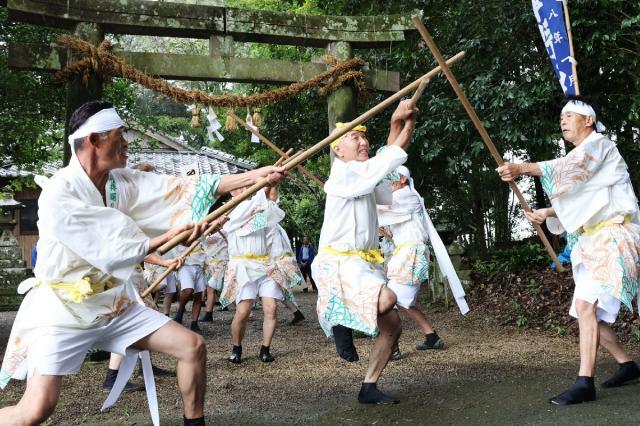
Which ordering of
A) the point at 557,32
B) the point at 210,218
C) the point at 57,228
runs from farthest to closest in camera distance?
the point at 557,32
the point at 210,218
the point at 57,228

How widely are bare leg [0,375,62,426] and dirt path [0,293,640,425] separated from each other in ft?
4.99

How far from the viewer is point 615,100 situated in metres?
9.05

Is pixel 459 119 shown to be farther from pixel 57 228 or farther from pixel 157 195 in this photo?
pixel 57 228

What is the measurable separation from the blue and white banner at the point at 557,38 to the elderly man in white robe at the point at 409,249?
2045 mm

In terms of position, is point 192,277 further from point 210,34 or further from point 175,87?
point 210,34

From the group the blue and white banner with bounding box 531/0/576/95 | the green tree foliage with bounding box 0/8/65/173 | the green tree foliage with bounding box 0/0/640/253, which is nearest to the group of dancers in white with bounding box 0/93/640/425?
the blue and white banner with bounding box 531/0/576/95

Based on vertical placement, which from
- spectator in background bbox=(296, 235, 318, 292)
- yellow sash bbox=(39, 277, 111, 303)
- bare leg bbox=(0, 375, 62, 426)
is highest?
yellow sash bbox=(39, 277, 111, 303)

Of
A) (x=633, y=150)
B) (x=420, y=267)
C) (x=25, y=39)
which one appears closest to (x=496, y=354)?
(x=420, y=267)

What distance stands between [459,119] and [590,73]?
78.6 inches

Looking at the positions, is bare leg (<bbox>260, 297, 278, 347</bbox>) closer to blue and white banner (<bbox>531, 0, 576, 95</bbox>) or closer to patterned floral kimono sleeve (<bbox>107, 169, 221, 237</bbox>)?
patterned floral kimono sleeve (<bbox>107, 169, 221, 237</bbox>)

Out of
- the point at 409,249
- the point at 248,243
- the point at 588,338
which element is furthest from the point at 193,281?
the point at 588,338

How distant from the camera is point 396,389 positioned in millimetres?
5242

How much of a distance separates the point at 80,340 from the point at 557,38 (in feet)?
18.9

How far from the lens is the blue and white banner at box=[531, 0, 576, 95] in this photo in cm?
664
